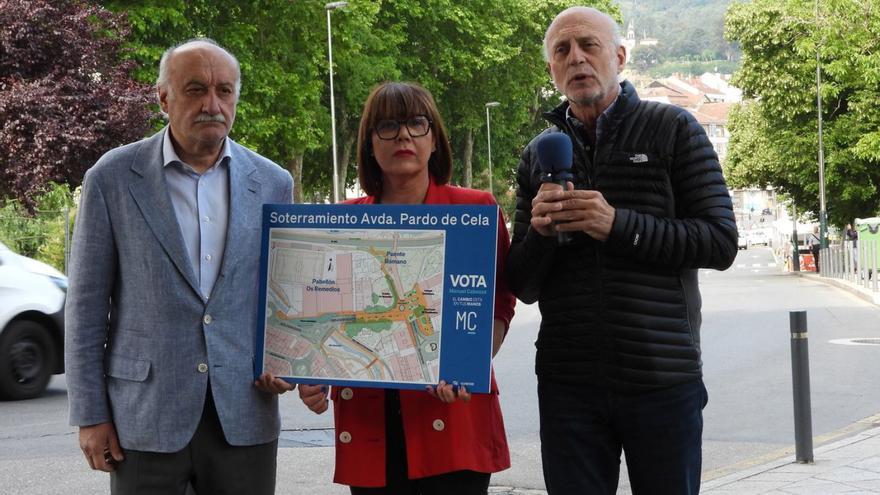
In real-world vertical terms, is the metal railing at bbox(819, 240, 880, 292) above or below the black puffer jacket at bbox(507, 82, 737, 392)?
above

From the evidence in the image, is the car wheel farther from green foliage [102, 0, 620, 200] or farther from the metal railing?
the metal railing

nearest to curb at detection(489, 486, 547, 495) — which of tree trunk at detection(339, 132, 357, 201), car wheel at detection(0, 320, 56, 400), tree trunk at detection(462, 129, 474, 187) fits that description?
car wheel at detection(0, 320, 56, 400)

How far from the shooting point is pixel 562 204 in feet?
11.3

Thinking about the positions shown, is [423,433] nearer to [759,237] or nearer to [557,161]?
[557,161]

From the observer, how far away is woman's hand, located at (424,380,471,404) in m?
3.58

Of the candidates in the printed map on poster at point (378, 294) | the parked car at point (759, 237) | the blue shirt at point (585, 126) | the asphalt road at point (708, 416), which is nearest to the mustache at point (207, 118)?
the printed map on poster at point (378, 294)

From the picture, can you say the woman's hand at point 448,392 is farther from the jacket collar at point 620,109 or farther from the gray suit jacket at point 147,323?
the jacket collar at point 620,109

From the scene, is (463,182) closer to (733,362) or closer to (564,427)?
(733,362)

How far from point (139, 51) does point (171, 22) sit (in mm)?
1767

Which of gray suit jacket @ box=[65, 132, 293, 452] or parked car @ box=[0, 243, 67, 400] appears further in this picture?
parked car @ box=[0, 243, 67, 400]

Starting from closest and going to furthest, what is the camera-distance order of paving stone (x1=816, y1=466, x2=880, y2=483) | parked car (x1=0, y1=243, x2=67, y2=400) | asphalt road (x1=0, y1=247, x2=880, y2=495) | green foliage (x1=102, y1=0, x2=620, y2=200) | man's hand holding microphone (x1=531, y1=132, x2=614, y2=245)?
man's hand holding microphone (x1=531, y1=132, x2=614, y2=245) → paving stone (x1=816, y1=466, x2=880, y2=483) → asphalt road (x1=0, y1=247, x2=880, y2=495) → parked car (x1=0, y1=243, x2=67, y2=400) → green foliage (x1=102, y1=0, x2=620, y2=200)

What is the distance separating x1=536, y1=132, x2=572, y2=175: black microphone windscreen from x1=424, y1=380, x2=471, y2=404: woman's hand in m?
0.69

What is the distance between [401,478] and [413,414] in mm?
219

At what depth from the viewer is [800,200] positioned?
51.8 m
